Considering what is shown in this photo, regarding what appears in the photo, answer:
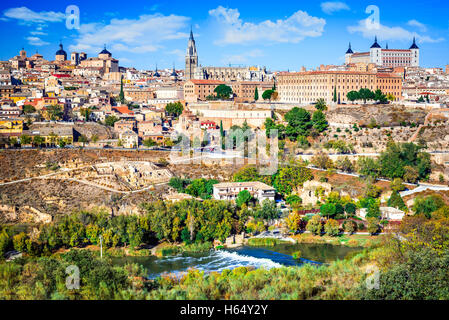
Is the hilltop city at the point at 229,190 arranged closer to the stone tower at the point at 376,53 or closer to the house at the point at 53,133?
the house at the point at 53,133

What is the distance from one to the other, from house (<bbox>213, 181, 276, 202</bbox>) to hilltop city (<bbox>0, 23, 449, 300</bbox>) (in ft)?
0.21

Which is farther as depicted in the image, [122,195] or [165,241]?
[122,195]

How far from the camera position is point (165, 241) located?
19.8 meters

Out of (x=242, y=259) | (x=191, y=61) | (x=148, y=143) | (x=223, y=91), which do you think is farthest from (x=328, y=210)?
(x=191, y=61)

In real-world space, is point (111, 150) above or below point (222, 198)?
above

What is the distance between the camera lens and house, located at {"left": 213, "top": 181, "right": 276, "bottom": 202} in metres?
23.5

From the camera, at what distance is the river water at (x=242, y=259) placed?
661 inches

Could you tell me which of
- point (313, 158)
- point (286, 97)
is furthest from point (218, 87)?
point (313, 158)

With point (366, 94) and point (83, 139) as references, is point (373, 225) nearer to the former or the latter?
point (83, 139)

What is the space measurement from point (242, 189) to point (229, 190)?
0.59m

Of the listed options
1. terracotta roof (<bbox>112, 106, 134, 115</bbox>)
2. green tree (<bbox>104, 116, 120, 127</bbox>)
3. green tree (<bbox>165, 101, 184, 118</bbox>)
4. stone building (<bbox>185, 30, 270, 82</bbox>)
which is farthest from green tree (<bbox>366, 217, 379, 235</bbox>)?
stone building (<bbox>185, 30, 270, 82</bbox>)
